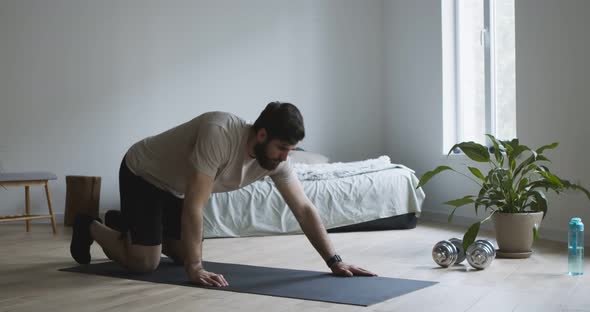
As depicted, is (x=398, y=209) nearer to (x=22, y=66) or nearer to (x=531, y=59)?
(x=531, y=59)

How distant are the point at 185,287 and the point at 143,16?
11.6 feet

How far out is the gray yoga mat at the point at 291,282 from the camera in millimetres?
2664

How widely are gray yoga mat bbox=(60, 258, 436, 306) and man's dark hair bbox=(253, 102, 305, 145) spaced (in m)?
0.59

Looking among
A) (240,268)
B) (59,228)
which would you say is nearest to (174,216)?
(240,268)

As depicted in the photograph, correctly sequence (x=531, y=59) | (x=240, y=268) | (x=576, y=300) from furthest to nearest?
(x=531, y=59) < (x=240, y=268) < (x=576, y=300)

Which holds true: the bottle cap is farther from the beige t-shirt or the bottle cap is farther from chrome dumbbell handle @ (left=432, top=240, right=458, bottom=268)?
the beige t-shirt

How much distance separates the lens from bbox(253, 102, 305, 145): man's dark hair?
2594 millimetres

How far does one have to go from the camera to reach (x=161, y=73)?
598 centimetres

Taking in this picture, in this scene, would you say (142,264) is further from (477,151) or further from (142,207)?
(477,151)

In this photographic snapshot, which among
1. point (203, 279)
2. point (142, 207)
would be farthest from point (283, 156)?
point (142, 207)

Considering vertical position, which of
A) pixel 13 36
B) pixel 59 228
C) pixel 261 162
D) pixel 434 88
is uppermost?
pixel 13 36

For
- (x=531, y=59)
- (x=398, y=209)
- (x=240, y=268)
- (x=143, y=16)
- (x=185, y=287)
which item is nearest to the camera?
(x=185, y=287)

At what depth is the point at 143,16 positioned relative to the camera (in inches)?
233

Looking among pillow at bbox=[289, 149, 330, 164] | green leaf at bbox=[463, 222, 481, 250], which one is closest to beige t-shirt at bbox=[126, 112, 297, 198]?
green leaf at bbox=[463, 222, 481, 250]
